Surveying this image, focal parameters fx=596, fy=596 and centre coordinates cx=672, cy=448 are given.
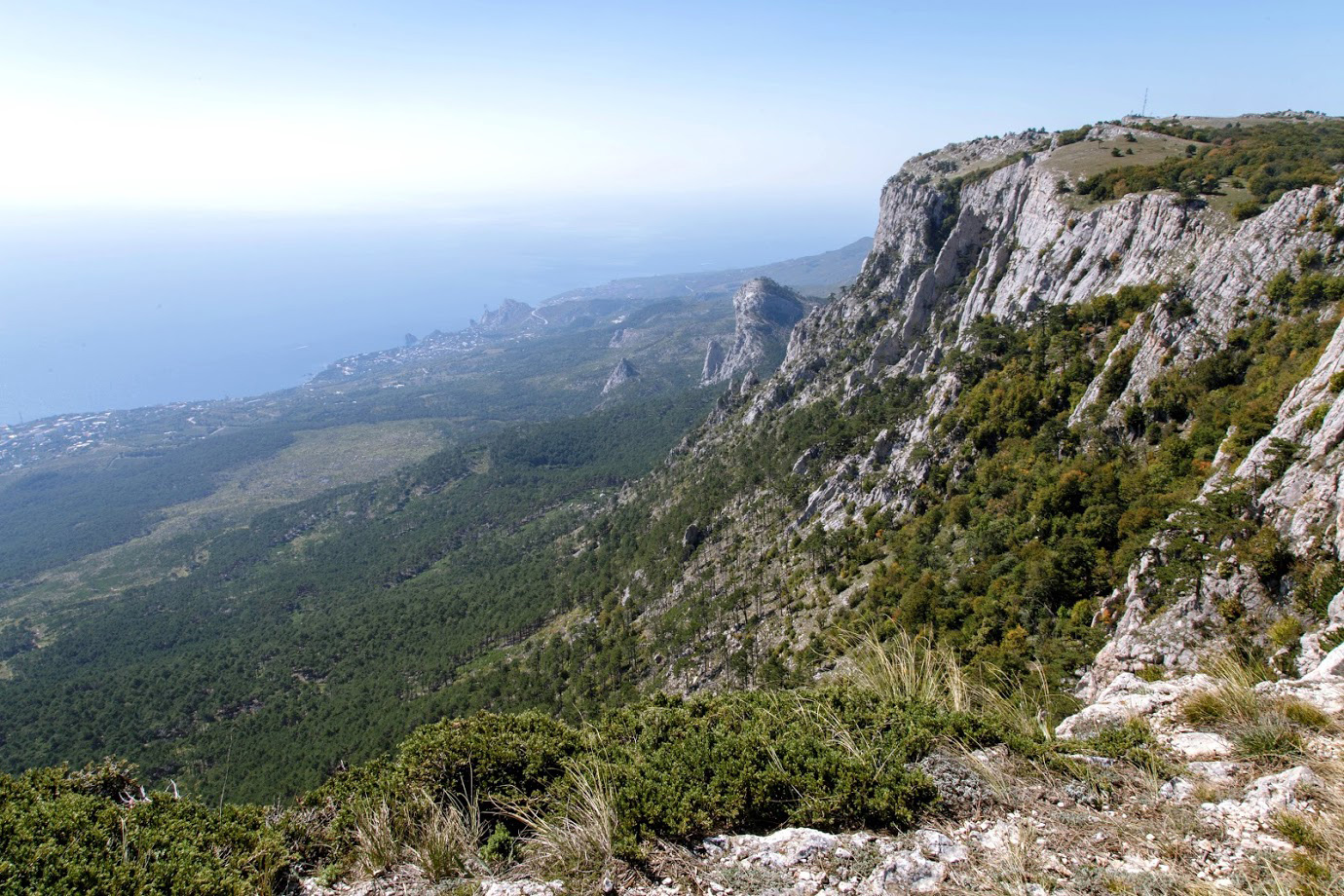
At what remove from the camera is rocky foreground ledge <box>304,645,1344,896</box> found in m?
5.91

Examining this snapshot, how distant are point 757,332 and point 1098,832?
544ft

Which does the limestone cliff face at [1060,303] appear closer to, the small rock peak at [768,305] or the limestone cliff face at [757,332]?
the limestone cliff face at [757,332]

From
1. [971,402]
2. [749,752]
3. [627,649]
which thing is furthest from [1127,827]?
[627,649]

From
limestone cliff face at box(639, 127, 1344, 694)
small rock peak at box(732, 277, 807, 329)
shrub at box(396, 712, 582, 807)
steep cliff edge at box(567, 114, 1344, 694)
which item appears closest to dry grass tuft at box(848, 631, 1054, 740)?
limestone cliff face at box(639, 127, 1344, 694)

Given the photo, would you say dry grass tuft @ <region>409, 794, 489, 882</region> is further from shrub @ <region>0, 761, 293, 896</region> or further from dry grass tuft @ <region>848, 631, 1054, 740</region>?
dry grass tuft @ <region>848, 631, 1054, 740</region>

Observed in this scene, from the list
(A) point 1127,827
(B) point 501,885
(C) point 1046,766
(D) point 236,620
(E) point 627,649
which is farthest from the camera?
(D) point 236,620

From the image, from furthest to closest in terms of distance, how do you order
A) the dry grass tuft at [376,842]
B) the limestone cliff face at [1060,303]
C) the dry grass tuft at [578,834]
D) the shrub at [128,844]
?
1. the limestone cliff face at [1060,303]
2. the dry grass tuft at [376,842]
3. the dry grass tuft at [578,834]
4. the shrub at [128,844]

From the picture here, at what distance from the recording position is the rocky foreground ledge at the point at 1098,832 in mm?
5906

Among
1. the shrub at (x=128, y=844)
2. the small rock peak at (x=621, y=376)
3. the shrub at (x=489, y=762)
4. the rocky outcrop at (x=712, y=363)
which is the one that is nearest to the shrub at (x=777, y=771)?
the shrub at (x=489, y=762)

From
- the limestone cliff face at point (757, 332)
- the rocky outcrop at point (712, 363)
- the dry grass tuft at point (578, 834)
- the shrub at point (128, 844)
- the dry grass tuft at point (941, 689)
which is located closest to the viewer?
the shrub at point (128, 844)

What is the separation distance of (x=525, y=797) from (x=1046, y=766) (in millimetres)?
7178

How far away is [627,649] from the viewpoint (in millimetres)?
51594

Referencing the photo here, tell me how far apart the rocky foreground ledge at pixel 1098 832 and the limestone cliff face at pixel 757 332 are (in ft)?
455

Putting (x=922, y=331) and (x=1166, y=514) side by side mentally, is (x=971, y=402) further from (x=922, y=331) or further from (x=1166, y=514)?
(x=922, y=331)
